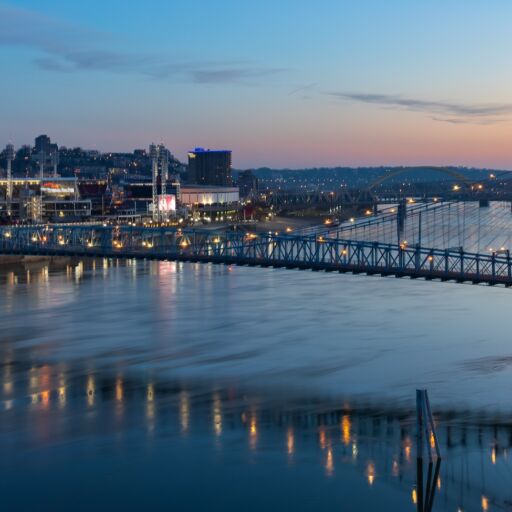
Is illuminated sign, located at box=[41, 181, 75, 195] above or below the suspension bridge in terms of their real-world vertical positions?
above

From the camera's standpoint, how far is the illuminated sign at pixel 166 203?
81.8 meters

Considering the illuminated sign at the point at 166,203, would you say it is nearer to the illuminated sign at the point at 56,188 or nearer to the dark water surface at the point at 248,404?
the illuminated sign at the point at 56,188

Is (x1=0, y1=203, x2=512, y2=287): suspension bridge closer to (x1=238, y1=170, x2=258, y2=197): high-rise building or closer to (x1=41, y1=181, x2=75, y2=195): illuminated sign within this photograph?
(x1=41, y1=181, x2=75, y2=195): illuminated sign

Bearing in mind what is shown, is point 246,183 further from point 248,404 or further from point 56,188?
point 248,404

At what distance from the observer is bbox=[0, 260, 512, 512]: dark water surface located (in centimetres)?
1541

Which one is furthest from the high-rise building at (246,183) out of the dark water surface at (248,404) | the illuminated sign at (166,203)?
the dark water surface at (248,404)

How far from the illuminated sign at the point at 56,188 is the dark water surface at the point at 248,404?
46687mm

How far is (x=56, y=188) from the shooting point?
8081cm

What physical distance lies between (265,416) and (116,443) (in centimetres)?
276

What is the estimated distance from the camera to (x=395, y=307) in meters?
33.7

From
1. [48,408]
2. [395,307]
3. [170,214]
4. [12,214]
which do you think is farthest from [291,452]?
[170,214]

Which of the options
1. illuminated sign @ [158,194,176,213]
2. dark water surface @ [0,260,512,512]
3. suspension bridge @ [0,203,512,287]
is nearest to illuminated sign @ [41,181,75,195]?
illuminated sign @ [158,194,176,213]

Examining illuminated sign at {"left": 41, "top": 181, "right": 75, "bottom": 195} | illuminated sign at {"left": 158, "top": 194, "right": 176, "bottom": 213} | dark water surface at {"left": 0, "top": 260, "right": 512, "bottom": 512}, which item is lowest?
dark water surface at {"left": 0, "top": 260, "right": 512, "bottom": 512}

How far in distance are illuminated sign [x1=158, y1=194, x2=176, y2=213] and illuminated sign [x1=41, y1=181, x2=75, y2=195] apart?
20.8 feet
